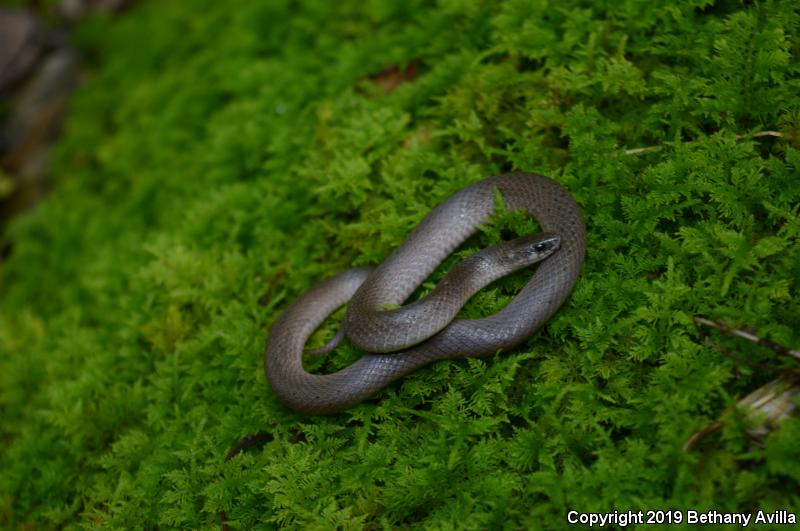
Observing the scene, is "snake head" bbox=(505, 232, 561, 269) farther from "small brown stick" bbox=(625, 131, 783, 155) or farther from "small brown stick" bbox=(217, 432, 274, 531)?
"small brown stick" bbox=(217, 432, 274, 531)

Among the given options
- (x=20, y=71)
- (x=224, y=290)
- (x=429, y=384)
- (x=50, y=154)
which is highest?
(x=20, y=71)

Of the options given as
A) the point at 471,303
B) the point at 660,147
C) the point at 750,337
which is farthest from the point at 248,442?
the point at 660,147

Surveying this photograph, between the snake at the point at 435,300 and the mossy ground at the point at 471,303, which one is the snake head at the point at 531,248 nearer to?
the snake at the point at 435,300

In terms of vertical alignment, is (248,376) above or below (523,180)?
below

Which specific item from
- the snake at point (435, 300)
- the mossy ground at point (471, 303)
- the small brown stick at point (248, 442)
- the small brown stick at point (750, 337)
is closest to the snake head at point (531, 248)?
the snake at point (435, 300)

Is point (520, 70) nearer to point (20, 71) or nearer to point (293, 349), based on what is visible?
point (293, 349)

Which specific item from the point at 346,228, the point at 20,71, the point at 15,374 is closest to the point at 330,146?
the point at 346,228

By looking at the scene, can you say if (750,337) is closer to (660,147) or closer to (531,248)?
(531,248)
